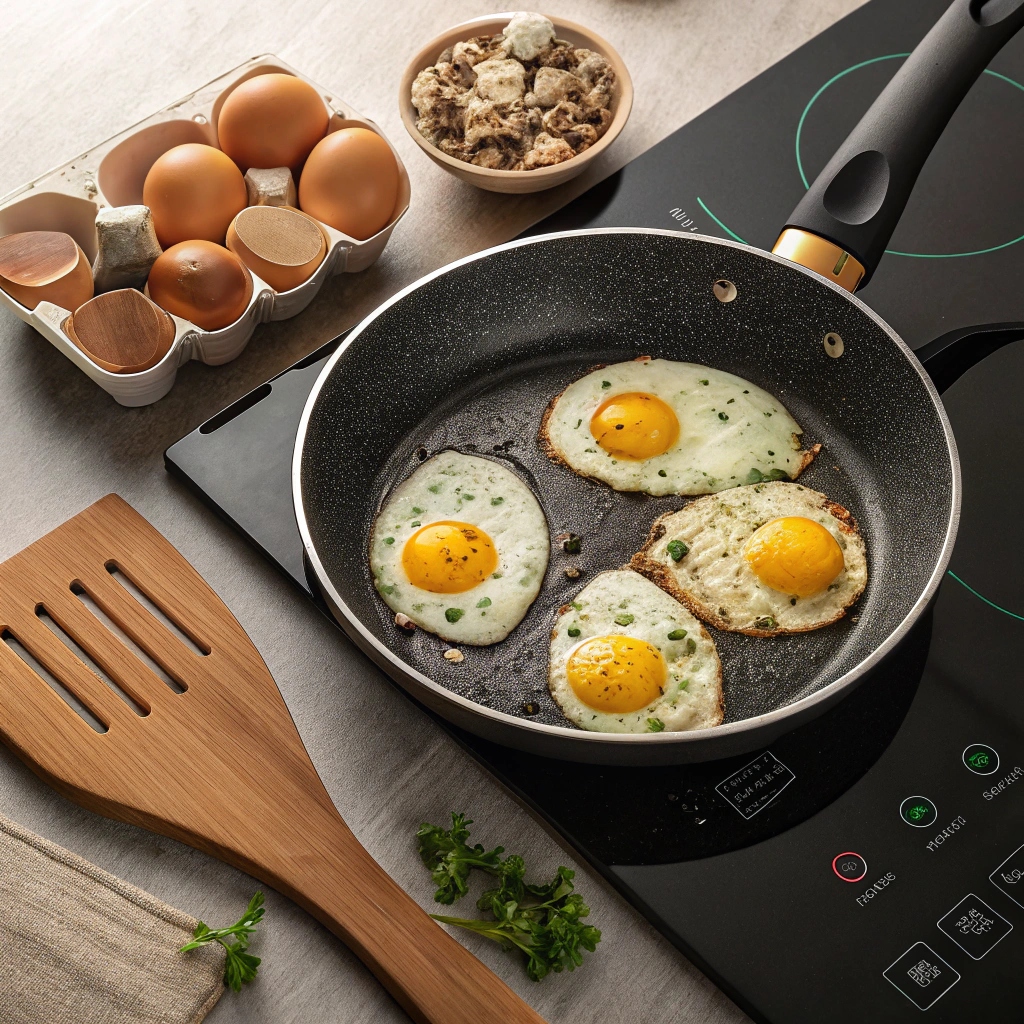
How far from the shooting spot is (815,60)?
1.57 metres

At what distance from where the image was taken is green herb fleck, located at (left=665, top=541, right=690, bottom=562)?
1.17 m

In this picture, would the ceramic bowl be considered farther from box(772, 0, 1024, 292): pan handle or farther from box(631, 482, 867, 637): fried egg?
box(631, 482, 867, 637): fried egg

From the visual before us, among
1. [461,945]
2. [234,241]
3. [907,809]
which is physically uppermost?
[234,241]

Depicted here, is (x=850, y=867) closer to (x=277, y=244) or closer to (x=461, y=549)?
(x=461, y=549)

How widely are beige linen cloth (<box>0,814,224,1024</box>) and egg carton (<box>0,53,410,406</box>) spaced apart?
0.56m

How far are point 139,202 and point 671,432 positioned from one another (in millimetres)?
794

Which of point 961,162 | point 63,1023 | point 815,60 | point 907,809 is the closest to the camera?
point 63,1023

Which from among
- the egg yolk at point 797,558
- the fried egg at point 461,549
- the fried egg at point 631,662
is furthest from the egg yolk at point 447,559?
the egg yolk at point 797,558

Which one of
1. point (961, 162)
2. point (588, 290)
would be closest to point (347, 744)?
point (588, 290)

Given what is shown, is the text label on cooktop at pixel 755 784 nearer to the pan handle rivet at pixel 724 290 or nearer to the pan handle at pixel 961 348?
the pan handle at pixel 961 348

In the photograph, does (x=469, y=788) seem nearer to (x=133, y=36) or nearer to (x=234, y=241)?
(x=234, y=241)

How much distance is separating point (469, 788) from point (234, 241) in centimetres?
73

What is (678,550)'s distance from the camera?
1.17m

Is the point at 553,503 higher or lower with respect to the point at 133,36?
lower
